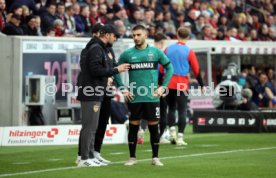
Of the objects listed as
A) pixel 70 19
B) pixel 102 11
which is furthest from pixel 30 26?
pixel 102 11

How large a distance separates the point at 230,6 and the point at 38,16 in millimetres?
12630

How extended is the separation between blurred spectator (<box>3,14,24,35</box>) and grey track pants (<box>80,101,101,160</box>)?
1022 centimetres

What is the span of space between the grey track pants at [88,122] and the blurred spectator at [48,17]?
11.4m

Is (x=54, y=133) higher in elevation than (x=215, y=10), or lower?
lower

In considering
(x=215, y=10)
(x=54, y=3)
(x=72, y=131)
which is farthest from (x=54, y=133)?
(x=215, y=10)

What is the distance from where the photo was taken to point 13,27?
22.5 metres

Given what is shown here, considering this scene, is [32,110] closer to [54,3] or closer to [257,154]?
[54,3]

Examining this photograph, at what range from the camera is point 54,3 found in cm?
2420

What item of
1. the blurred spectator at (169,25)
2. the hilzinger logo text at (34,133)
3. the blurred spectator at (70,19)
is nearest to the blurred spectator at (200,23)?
the blurred spectator at (169,25)

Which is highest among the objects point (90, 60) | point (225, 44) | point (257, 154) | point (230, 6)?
point (230, 6)

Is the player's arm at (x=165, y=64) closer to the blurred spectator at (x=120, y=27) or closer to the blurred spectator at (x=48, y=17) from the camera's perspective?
the blurred spectator at (x=48, y=17)

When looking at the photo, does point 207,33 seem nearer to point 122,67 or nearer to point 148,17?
point 148,17

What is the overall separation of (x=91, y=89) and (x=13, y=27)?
1026 centimetres

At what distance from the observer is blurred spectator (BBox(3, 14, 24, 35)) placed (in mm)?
22484
